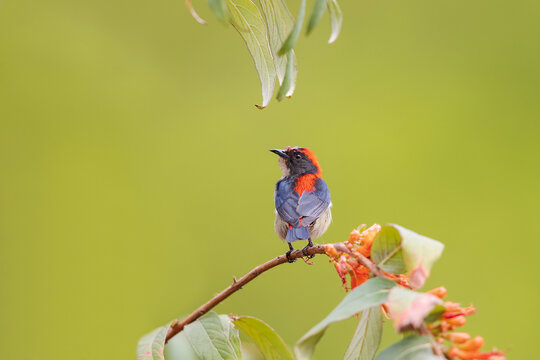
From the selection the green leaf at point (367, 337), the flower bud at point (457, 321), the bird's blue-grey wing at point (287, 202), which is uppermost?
the bird's blue-grey wing at point (287, 202)

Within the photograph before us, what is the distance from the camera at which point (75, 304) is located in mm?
4137

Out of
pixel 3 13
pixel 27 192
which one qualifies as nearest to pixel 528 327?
pixel 27 192

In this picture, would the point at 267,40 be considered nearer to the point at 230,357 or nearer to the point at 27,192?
the point at 230,357

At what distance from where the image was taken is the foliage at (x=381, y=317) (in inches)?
26.8

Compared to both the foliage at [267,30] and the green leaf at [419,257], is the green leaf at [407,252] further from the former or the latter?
the foliage at [267,30]

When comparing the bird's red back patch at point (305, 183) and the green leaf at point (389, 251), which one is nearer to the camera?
the green leaf at point (389, 251)

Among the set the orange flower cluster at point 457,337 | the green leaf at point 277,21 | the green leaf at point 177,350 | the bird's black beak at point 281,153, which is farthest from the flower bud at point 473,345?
the bird's black beak at point 281,153

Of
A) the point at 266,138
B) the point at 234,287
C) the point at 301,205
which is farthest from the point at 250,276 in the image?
the point at 266,138

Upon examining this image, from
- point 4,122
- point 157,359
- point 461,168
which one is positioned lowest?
point 461,168

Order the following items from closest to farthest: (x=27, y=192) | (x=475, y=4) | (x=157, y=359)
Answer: (x=157, y=359) < (x=27, y=192) < (x=475, y=4)

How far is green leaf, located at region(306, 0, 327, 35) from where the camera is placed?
75 centimetres

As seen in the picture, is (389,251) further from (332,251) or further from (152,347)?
(152,347)

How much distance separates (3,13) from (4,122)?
98cm

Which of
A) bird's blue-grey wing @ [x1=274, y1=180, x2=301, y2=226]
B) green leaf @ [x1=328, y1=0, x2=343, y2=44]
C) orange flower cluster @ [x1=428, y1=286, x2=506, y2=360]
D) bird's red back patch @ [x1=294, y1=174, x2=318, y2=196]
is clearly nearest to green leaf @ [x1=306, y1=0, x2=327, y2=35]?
green leaf @ [x1=328, y1=0, x2=343, y2=44]
